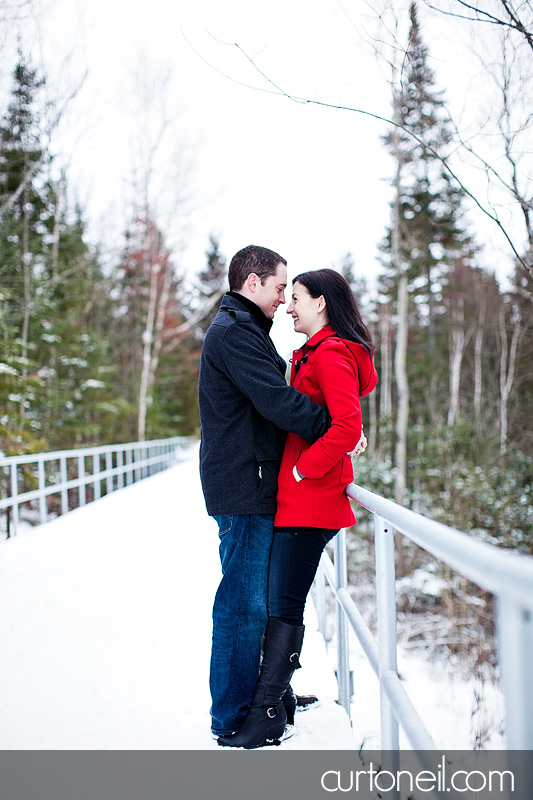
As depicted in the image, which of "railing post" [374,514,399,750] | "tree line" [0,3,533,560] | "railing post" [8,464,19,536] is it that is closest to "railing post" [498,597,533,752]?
"railing post" [374,514,399,750]

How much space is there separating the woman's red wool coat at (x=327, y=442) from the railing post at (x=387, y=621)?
318 millimetres

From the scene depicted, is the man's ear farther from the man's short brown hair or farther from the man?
the man

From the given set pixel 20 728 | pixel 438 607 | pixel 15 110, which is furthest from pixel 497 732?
pixel 15 110

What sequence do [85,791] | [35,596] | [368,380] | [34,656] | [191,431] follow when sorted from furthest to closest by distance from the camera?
[191,431]
[35,596]
[34,656]
[368,380]
[85,791]

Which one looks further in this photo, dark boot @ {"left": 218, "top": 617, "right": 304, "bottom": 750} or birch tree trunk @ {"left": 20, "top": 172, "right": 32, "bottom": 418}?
birch tree trunk @ {"left": 20, "top": 172, "right": 32, "bottom": 418}

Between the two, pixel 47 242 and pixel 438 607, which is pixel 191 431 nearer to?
pixel 47 242

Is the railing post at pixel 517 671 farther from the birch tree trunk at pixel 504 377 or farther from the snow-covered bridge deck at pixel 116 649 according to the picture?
the birch tree trunk at pixel 504 377

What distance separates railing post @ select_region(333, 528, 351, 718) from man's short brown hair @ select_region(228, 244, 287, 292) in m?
1.01

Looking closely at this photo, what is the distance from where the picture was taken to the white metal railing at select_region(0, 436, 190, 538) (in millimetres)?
6883

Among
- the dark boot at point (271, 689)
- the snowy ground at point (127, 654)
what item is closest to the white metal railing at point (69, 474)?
the snowy ground at point (127, 654)

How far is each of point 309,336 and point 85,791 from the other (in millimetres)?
1590

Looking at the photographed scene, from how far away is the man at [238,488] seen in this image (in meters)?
2.05

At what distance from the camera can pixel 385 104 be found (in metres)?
2.56

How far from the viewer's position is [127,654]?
305cm
